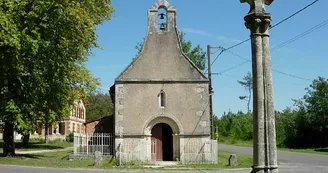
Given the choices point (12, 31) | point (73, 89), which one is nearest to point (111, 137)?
point (73, 89)

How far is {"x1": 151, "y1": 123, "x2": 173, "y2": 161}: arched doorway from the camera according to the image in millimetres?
27719

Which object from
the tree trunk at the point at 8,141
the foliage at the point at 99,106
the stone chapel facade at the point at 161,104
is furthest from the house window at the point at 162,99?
the foliage at the point at 99,106

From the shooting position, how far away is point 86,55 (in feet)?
103

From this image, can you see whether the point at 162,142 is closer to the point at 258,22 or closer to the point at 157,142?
the point at 157,142

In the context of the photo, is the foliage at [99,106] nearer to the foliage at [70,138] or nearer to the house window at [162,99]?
the foliage at [70,138]

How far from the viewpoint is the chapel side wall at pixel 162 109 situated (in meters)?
26.8

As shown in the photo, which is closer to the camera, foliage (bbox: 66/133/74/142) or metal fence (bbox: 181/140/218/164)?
metal fence (bbox: 181/140/218/164)

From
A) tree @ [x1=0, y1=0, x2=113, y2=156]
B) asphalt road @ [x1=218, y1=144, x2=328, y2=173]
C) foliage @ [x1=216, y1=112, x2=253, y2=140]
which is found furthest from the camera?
foliage @ [x1=216, y1=112, x2=253, y2=140]

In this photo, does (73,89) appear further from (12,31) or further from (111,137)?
(12,31)

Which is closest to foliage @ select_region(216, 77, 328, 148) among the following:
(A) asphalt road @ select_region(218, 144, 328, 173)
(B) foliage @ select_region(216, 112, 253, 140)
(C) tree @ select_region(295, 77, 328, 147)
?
(C) tree @ select_region(295, 77, 328, 147)

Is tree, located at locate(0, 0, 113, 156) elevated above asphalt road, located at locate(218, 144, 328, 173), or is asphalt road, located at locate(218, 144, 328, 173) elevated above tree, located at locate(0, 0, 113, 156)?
→ tree, located at locate(0, 0, 113, 156)

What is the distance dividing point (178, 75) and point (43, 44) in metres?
8.93

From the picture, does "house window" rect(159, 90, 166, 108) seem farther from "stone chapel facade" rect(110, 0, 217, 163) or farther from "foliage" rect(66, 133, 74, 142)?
"foliage" rect(66, 133, 74, 142)

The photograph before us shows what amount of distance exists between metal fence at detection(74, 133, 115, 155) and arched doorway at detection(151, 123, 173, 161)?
9.78 feet
